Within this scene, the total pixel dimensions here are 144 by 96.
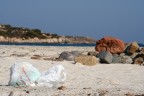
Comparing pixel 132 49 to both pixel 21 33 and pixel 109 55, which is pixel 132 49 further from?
pixel 21 33

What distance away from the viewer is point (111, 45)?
25641 mm

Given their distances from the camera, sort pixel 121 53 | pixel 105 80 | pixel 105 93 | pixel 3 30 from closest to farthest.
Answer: pixel 105 93 < pixel 105 80 < pixel 121 53 < pixel 3 30

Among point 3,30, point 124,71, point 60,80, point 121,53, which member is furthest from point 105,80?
point 3,30

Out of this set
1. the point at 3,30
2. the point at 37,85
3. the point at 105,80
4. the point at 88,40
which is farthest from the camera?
the point at 88,40

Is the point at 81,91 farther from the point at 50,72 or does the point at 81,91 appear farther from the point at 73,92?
the point at 50,72

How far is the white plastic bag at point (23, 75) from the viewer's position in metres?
11.9

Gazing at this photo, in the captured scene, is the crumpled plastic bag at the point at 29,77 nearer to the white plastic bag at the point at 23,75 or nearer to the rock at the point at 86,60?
the white plastic bag at the point at 23,75

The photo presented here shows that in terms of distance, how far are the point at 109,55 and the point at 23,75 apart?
9.45 meters

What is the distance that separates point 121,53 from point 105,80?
1087 centimetres

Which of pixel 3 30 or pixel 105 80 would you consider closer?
pixel 105 80

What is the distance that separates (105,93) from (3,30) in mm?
106208

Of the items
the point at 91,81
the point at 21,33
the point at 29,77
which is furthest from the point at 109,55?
the point at 21,33

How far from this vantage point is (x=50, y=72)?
40.0ft

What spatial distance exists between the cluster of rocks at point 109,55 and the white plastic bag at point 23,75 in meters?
6.44
